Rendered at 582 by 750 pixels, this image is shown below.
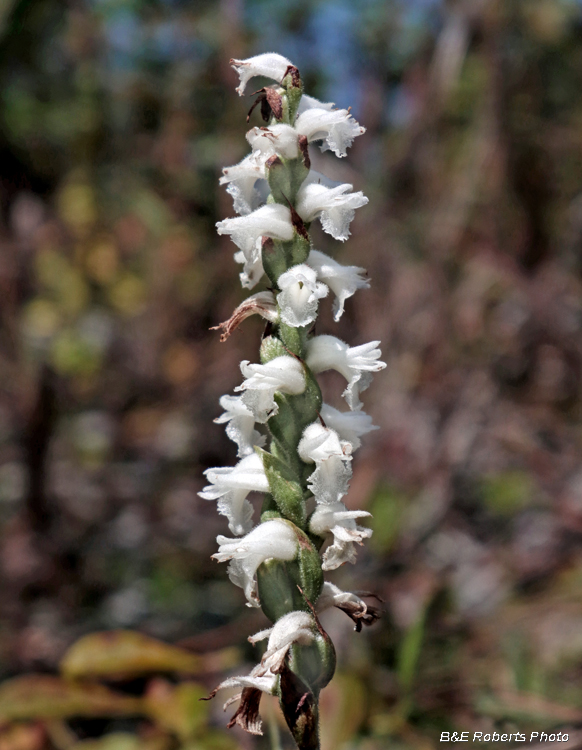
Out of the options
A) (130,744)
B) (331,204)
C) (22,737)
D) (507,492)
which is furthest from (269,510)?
(507,492)

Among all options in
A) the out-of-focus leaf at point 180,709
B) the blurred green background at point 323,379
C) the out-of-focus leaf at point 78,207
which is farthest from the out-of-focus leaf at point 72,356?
the out-of-focus leaf at point 180,709

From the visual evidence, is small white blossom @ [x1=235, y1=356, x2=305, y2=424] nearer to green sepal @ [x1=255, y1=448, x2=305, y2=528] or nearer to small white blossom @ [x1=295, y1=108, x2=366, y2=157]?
green sepal @ [x1=255, y1=448, x2=305, y2=528]

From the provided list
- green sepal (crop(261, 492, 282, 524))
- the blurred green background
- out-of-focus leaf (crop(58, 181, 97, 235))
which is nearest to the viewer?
green sepal (crop(261, 492, 282, 524))

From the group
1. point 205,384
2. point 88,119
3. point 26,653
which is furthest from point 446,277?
point 88,119

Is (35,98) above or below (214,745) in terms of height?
above

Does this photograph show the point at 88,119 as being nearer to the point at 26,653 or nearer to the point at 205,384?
the point at 205,384

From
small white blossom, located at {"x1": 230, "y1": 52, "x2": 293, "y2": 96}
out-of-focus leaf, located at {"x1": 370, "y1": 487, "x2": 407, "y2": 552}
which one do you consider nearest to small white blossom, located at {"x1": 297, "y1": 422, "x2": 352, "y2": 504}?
small white blossom, located at {"x1": 230, "y1": 52, "x2": 293, "y2": 96}
